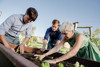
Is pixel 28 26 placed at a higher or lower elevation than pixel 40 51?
higher

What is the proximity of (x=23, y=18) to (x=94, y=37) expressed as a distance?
32.5ft

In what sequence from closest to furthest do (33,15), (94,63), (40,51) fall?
(94,63) < (33,15) < (40,51)

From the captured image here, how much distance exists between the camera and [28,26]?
326 centimetres

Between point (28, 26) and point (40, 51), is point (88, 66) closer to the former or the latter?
point (40, 51)

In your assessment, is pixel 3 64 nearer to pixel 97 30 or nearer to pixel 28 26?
pixel 28 26

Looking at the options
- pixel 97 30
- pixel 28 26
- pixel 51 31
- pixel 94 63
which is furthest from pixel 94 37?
pixel 94 63

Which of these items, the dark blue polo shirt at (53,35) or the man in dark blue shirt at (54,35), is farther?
the dark blue polo shirt at (53,35)

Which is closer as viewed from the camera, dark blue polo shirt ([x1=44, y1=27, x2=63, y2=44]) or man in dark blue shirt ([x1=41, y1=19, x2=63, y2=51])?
man in dark blue shirt ([x1=41, y1=19, x2=63, y2=51])

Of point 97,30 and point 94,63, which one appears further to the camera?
point 97,30

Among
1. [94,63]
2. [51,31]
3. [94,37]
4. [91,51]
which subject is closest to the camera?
[94,63]

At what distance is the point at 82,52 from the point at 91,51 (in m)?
0.20

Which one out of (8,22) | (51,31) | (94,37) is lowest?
(94,37)

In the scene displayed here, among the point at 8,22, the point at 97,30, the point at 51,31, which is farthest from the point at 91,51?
the point at 97,30

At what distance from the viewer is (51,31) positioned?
3740 millimetres
